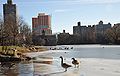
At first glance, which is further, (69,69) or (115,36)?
(115,36)

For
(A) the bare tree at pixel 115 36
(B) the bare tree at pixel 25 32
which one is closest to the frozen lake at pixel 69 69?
(B) the bare tree at pixel 25 32

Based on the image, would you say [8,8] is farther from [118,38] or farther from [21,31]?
[21,31]

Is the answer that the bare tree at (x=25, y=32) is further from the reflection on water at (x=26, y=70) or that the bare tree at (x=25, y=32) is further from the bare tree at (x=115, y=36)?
the reflection on water at (x=26, y=70)

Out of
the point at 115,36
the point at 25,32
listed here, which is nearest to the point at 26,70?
the point at 25,32

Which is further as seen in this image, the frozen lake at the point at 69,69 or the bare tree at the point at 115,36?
the bare tree at the point at 115,36

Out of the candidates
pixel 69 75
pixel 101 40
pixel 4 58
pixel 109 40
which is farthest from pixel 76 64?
pixel 101 40

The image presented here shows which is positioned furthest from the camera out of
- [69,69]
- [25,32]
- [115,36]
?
[115,36]

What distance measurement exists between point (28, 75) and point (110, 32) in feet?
480

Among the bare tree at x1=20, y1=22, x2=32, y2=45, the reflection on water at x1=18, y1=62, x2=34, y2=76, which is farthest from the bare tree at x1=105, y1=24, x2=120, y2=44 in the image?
the reflection on water at x1=18, y1=62, x2=34, y2=76

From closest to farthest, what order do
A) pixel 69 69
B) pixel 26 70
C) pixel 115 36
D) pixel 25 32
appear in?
pixel 26 70 → pixel 69 69 → pixel 25 32 → pixel 115 36

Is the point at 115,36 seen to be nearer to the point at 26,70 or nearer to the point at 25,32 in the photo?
the point at 25,32

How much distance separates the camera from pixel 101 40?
197 meters

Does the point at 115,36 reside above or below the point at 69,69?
above

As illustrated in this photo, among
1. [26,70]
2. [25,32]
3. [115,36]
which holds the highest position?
[25,32]
